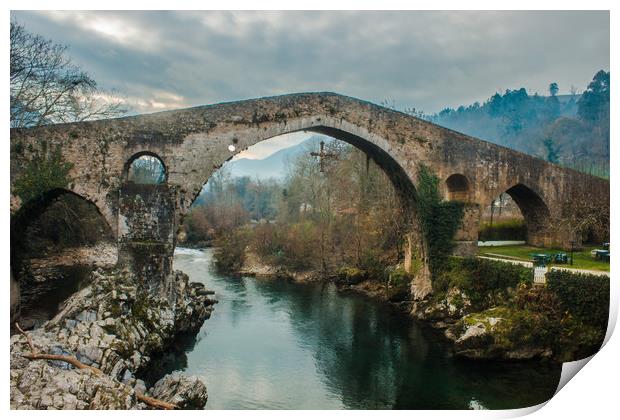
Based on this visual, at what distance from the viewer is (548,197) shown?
544 inches

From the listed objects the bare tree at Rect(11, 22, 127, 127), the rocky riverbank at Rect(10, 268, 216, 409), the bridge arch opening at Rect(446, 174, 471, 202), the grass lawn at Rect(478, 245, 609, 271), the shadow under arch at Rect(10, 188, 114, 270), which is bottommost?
the rocky riverbank at Rect(10, 268, 216, 409)

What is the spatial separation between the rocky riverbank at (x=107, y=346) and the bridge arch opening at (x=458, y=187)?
7.89 m

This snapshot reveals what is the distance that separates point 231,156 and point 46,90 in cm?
449

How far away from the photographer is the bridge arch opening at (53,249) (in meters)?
9.06

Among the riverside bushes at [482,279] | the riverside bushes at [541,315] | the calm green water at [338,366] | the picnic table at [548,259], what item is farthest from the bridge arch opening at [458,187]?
the calm green water at [338,366]

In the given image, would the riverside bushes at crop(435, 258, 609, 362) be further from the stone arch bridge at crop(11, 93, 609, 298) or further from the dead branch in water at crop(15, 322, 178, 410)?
the dead branch in water at crop(15, 322, 178, 410)

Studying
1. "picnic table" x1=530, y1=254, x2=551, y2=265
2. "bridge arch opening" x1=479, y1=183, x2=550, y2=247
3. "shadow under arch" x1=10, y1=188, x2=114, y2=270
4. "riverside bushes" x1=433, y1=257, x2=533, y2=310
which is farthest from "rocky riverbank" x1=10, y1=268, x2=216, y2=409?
"bridge arch opening" x1=479, y1=183, x2=550, y2=247

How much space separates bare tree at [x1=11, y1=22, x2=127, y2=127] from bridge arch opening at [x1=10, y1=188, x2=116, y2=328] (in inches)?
79.7

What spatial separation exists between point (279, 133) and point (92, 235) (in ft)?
27.5

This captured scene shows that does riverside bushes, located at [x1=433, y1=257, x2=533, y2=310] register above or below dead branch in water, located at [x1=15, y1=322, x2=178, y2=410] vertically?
above

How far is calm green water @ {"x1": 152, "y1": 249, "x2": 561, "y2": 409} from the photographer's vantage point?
24.7 ft

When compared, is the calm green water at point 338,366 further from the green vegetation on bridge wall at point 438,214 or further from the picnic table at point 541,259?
the picnic table at point 541,259

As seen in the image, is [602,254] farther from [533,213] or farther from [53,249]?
[53,249]

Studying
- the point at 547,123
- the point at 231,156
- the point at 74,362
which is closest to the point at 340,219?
the point at 231,156
